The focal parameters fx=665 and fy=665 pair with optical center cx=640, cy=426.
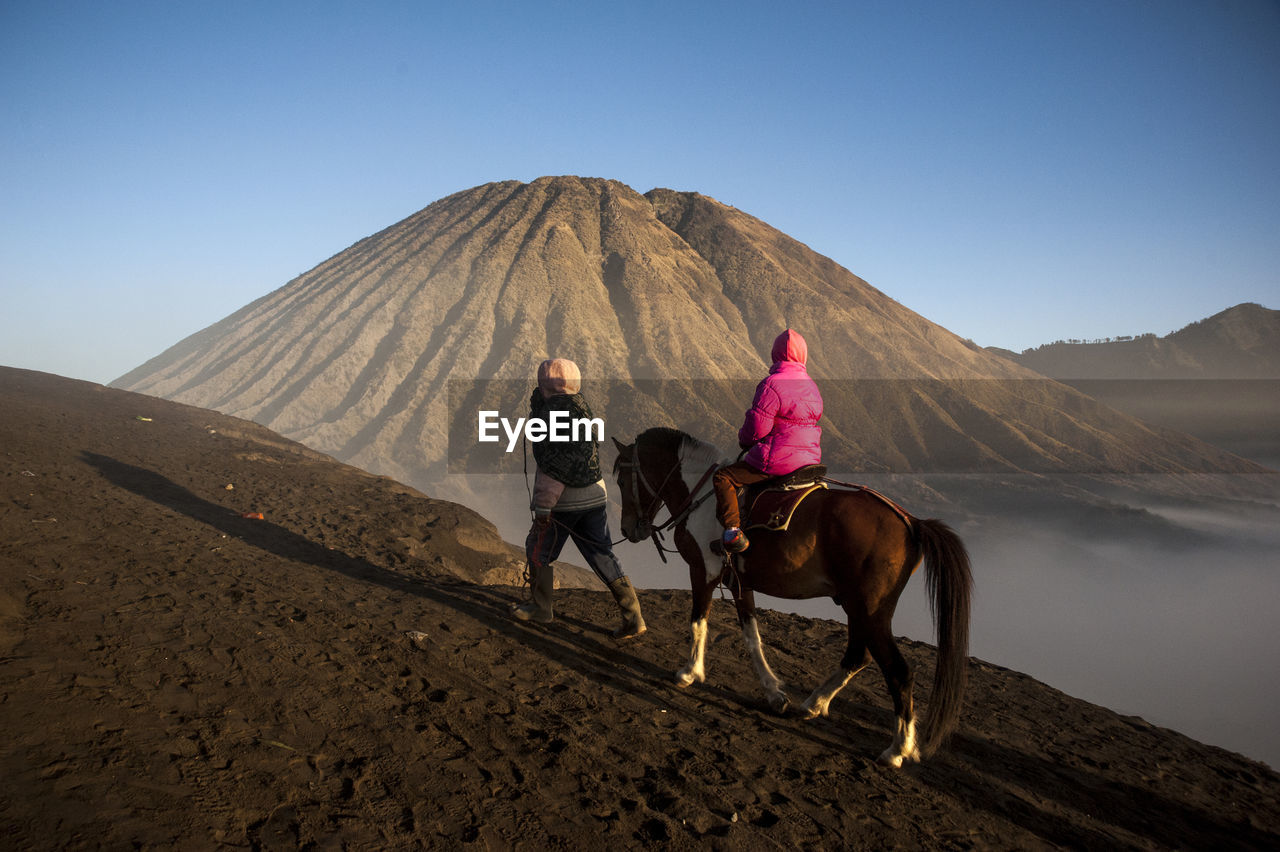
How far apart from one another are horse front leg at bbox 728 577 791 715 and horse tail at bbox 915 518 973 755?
104 cm

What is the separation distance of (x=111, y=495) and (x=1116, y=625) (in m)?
59.6

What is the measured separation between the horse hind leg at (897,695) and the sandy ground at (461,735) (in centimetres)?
11

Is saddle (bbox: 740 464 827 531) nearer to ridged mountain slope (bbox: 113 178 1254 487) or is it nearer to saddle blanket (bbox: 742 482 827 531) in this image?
saddle blanket (bbox: 742 482 827 531)

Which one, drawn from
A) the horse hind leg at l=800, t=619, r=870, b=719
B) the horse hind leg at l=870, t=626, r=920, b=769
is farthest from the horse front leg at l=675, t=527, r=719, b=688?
the horse hind leg at l=870, t=626, r=920, b=769

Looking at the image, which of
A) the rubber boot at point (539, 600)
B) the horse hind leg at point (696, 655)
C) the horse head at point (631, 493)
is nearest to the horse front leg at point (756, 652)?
the horse hind leg at point (696, 655)

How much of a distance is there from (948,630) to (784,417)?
5.90 ft

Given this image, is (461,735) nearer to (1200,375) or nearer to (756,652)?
(756,652)

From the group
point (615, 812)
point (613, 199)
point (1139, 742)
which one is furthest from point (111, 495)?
point (613, 199)

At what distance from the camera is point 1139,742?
5648mm

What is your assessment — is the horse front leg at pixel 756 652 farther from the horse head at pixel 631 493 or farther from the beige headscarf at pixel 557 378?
the beige headscarf at pixel 557 378

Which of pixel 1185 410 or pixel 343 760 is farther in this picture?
pixel 1185 410

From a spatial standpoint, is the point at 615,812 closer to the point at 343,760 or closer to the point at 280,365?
the point at 343,760

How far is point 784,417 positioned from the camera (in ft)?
16.1

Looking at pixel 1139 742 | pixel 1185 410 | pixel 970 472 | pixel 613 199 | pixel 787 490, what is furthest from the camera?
pixel 1185 410
